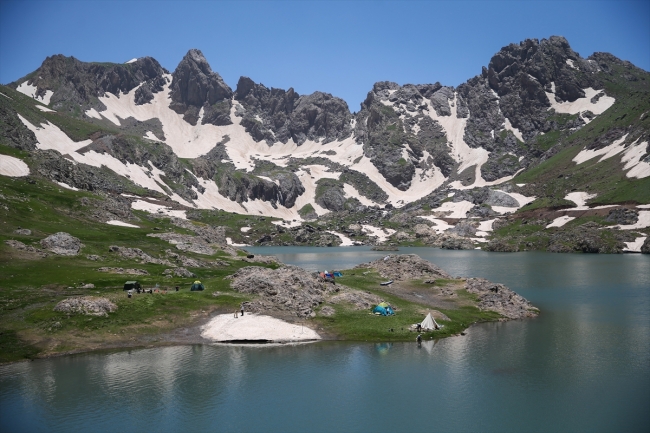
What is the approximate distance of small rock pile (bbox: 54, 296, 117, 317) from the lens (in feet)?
198

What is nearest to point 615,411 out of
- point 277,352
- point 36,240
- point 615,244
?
point 277,352

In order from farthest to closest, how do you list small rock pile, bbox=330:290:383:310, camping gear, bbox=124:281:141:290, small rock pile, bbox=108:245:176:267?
small rock pile, bbox=108:245:176:267 < small rock pile, bbox=330:290:383:310 < camping gear, bbox=124:281:141:290

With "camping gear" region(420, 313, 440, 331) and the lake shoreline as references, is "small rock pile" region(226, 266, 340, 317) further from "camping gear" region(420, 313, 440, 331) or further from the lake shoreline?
"camping gear" region(420, 313, 440, 331)

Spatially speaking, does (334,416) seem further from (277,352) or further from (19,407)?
(19,407)

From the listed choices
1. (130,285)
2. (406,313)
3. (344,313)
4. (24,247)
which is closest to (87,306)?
(130,285)

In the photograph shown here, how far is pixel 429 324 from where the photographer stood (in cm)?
6606

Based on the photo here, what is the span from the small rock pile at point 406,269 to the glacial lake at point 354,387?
4151cm

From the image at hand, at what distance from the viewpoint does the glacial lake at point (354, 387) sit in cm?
3912

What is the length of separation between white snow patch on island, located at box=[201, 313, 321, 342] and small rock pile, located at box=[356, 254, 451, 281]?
159 ft

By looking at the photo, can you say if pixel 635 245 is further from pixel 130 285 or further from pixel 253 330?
pixel 130 285

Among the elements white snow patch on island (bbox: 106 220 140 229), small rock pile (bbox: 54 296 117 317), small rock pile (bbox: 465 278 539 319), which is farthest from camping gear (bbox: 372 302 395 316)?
white snow patch on island (bbox: 106 220 140 229)

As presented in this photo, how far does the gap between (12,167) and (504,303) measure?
150839 millimetres

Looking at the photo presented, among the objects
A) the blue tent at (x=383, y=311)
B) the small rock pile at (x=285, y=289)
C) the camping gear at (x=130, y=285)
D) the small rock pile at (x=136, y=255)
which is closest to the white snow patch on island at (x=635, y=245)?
the small rock pile at (x=285, y=289)

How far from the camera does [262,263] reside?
12250cm
